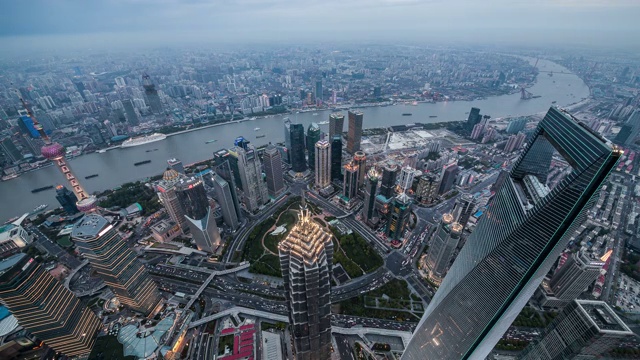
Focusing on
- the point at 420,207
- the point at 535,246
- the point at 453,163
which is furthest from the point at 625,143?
the point at 535,246

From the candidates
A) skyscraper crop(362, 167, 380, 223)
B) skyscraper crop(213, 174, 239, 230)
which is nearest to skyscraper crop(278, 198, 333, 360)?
skyscraper crop(362, 167, 380, 223)

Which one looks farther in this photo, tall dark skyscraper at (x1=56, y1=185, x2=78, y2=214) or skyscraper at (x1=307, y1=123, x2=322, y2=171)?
skyscraper at (x1=307, y1=123, x2=322, y2=171)

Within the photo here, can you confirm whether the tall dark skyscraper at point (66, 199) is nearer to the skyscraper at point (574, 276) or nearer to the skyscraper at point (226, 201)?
the skyscraper at point (226, 201)

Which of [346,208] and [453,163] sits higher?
[453,163]

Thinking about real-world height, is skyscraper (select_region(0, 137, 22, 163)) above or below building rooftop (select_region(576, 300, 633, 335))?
below

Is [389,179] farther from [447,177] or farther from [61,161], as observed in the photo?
[61,161]

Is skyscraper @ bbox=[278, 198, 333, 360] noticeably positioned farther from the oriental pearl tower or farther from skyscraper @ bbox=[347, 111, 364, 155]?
skyscraper @ bbox=[347, 111, 364, 155]

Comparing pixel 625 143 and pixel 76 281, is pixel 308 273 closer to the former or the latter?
pixel 76 281
